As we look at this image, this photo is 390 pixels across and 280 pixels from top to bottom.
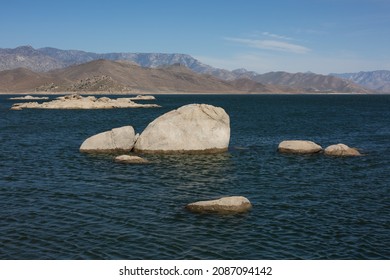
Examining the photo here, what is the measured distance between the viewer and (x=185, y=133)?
42.4m

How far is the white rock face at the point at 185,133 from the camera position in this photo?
42062 mm

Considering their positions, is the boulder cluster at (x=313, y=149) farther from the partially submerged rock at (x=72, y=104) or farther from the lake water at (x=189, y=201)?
the partially submerged rock at (x=72, y=104)

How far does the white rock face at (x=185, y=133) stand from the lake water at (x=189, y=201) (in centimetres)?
206

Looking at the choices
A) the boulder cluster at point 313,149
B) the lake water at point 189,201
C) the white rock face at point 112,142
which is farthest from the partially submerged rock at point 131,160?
the boulder cluster at point 313,149

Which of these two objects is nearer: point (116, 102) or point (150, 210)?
point (150, 210)

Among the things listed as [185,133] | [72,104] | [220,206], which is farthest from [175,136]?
[72,104]

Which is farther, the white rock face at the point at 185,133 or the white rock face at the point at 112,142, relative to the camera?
A: the white rock face at the point at 112,142

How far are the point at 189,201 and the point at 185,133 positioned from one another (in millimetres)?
17394
